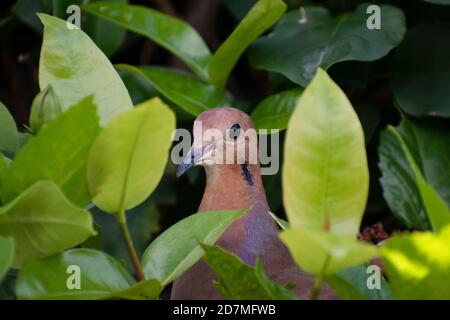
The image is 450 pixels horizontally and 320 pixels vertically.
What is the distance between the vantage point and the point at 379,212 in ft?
7.68

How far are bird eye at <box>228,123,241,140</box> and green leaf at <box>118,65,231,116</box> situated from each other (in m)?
0.13

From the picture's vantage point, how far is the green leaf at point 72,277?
1.20 m

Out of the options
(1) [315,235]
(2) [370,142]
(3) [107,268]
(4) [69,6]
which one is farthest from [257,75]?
(1) [315,235]

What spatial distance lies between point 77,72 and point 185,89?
685mm

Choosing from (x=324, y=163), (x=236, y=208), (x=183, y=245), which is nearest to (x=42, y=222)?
(x=183, y=245)

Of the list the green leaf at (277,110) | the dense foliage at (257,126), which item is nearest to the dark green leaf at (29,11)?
the dense foliage at (257,126)

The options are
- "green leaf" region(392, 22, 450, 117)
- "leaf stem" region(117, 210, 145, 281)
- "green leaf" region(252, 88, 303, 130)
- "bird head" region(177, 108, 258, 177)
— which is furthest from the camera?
"green leaf" region(392, 22, 450, 117)

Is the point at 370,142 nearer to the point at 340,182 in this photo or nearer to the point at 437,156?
the point at 437,156

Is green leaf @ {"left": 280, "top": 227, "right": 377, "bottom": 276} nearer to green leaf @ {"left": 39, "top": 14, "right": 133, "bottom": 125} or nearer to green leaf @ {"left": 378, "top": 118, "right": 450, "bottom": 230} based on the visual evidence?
green leaf @ {"left": 39, "top": 14, "right": 133, "bottom": 125}

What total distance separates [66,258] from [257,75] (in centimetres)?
146

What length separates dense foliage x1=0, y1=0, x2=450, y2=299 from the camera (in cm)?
115

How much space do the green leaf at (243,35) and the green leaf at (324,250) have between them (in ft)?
2.82

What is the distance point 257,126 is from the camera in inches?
76.8

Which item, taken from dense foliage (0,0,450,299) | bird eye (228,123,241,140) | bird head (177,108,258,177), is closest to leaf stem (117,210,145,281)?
dense foliage (0,0,450,299)
